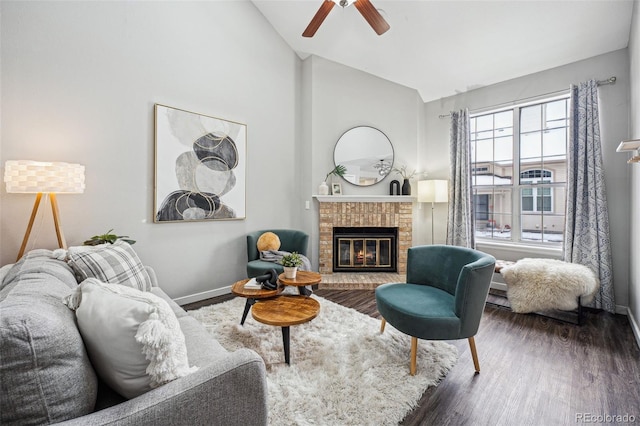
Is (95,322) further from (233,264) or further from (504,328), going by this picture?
(504,328)

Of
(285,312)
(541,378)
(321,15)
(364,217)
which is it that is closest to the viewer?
(541,378)

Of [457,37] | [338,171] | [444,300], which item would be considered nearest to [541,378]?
[444,300]

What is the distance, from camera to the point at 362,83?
13.7 ft

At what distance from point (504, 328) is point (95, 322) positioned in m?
3.05

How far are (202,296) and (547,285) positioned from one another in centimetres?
364

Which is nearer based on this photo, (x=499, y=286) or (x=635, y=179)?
(x=635, y=179)

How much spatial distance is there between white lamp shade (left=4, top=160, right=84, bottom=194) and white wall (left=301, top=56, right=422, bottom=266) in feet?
8.80

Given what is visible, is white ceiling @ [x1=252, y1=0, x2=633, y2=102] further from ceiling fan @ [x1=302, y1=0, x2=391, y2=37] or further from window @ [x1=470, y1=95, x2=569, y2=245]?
ceiling fan @ [x1=302, y1=0, x2=391, y2=37]

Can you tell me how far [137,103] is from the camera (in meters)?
2.72

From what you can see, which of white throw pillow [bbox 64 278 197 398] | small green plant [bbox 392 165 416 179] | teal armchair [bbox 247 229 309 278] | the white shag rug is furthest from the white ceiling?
white throw pillow [bbox 64 278 197 398]

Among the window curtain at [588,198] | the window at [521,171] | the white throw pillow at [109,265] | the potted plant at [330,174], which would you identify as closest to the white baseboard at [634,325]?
the window curtain at [588,198]

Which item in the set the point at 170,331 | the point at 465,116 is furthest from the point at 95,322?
the point at 465,116

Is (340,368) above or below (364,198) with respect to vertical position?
below

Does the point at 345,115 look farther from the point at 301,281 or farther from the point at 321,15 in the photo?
the point at 301,281
